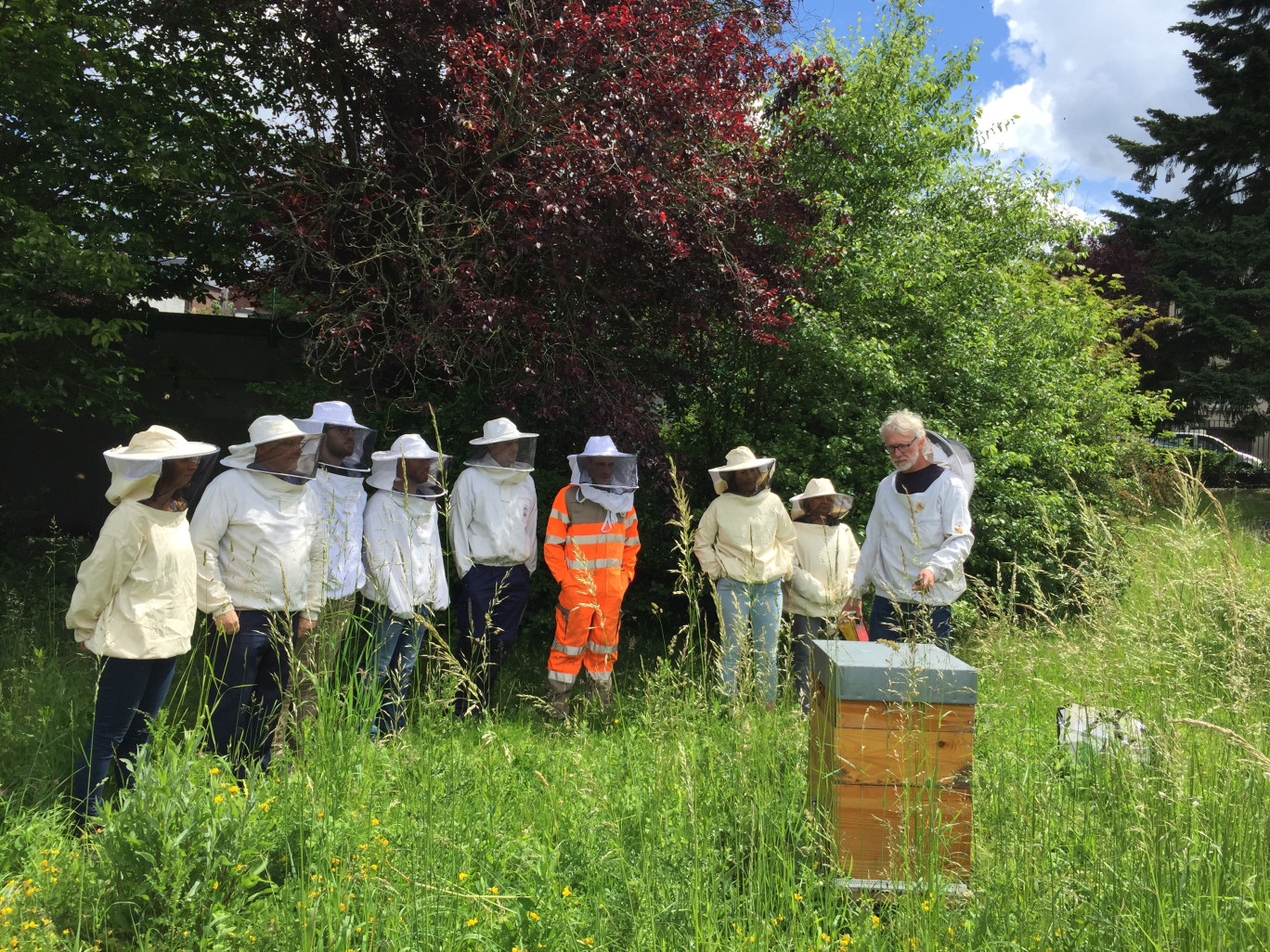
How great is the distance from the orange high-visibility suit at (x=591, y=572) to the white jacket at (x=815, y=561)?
1.32 metres

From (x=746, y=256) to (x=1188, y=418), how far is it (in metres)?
20.5

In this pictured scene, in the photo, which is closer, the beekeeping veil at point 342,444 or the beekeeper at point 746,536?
the beekeeping veil at point 342,444

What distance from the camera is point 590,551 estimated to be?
6.10 meters

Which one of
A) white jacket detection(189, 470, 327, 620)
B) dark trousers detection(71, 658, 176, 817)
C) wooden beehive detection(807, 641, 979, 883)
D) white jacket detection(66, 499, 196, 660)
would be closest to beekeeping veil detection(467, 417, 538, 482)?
white jacket detection(189, 470, 327, 620)

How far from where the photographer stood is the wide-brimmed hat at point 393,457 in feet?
17.5

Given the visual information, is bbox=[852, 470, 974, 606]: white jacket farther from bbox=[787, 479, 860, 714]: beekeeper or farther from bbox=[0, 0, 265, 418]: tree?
bbox=[0, 0, 265, 418]: tree

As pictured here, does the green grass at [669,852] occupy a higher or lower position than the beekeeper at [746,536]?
lower

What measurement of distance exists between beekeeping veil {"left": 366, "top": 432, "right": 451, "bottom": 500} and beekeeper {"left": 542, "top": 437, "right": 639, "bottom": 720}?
0.96m

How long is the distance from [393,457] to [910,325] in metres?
5.50

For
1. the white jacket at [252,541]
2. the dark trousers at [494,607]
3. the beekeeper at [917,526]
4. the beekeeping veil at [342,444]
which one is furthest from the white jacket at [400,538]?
the beekeeper at [917,526]

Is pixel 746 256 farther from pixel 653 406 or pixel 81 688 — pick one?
pixel 81 688

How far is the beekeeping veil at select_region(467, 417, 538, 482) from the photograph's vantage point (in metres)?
6.10

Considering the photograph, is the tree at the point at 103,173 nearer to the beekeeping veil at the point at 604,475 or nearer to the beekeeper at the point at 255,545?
the beekeeper at the point at 255,545

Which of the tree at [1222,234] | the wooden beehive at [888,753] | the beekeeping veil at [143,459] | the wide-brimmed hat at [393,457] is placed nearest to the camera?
the wooden beehive at [888,753]
